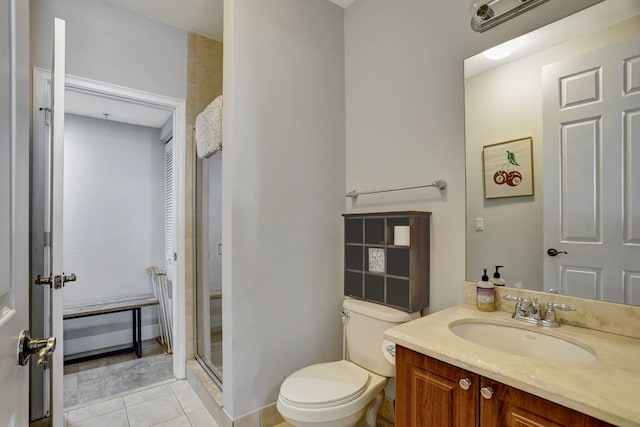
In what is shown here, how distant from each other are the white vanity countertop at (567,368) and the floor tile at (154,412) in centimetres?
168

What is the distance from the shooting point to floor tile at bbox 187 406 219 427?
193cm

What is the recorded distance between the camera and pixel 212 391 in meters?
2.02

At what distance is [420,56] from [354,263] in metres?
1.25

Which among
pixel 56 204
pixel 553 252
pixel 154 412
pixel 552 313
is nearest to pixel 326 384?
pixel 552 313

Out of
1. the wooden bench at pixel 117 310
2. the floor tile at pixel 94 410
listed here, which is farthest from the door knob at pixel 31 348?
the wooden bench at pixel 117 310

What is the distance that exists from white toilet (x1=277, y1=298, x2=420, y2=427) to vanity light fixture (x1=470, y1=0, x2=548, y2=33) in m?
1.43

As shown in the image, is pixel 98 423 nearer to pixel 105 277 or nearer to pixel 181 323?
pixel 181 323

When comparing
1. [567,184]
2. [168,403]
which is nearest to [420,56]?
[567,184]

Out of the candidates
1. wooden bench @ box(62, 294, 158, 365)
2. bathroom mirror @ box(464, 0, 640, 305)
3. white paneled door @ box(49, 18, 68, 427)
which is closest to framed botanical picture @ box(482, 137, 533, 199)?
bathroom mirror @ box(464, 0, 640, 305)

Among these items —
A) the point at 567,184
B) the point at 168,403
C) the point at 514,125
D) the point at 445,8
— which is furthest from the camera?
the point at 168,403

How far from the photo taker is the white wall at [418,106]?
1603 millimetres

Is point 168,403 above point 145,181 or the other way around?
the other way around

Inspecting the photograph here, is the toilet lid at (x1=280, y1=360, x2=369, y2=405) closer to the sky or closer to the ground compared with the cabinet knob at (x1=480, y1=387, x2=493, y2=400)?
closer to the ground

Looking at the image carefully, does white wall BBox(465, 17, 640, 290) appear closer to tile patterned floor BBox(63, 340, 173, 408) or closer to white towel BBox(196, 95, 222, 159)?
white towel BBox(196, 95, 222, 159)
